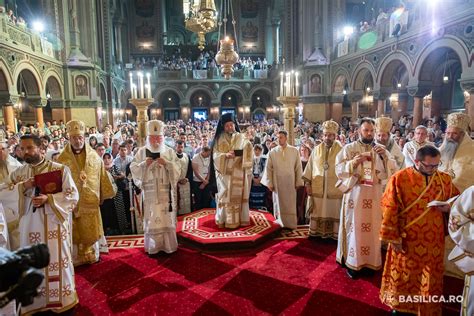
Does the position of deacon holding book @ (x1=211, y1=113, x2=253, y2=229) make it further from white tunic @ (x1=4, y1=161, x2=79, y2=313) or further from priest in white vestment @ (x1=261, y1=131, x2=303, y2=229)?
white tunic @ (x1=4, y1=161, x2=79, y2=313)

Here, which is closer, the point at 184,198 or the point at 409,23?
the point at 184,198

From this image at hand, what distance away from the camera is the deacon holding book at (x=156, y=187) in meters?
4.91

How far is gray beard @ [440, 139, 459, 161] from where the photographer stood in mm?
4156

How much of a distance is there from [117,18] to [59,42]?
43.9 ft

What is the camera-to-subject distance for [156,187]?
4977 millimetres

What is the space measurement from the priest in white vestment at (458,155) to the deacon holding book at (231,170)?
284 centimetres

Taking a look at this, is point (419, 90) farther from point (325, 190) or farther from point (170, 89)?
point (170, 89)

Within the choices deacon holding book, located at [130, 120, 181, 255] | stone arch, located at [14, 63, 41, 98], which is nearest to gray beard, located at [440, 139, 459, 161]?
deacon holding book, located at [130, 120, 181, 255]

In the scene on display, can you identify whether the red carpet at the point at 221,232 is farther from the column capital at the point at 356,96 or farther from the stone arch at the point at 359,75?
the column capital at the point at 356,96

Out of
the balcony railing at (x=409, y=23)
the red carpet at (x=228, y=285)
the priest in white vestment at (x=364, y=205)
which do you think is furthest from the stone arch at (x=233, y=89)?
the priest in white vestment at (x=364, y=205)

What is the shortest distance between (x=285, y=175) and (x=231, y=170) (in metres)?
1.01

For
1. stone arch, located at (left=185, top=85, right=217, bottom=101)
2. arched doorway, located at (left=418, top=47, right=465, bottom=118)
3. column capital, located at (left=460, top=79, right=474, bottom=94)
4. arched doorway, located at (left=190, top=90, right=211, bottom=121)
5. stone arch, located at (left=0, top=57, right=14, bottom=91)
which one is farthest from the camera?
arched doorway, located at (left=190, top=90, right=211, bottom=121)

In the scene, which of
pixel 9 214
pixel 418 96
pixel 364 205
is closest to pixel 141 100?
pixel 9 214

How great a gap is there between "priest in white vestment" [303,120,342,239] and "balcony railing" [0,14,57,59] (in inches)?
509
